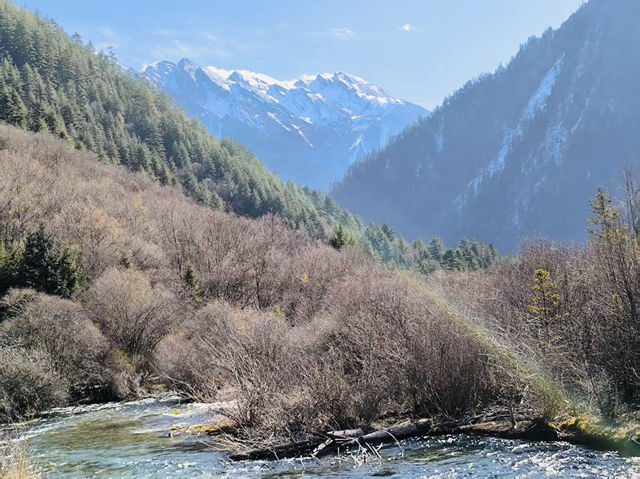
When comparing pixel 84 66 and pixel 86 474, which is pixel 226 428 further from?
pixel 84 66

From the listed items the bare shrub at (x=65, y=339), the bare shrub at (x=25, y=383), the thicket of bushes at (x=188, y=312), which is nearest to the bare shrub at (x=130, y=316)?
the thicket of bushes at (x=188, y=312)

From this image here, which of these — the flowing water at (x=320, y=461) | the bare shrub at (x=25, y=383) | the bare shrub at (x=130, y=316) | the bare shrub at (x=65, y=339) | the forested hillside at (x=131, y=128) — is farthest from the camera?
the forested hillside at (x=131, y=128)

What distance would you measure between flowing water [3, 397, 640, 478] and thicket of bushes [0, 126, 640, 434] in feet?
7.07

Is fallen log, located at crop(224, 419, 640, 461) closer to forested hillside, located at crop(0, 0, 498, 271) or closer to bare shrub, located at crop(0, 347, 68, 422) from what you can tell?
bare shrub, located at crop(0, 347, 68, 422)

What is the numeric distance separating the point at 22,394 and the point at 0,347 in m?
3.23

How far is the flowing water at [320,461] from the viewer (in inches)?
580

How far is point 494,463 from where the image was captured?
1541cm

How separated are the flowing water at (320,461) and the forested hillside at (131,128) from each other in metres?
84.4

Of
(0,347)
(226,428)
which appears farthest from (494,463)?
(0,347)

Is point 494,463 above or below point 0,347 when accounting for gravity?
below

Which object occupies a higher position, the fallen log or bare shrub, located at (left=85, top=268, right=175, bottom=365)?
bare shrub, located at (left=85, top=268, right=175, bottom=365)

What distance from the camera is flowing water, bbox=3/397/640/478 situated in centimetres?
1473

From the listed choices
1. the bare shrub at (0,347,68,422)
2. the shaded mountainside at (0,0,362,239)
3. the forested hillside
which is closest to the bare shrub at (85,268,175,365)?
the bare shrub at (0,347,68,422)

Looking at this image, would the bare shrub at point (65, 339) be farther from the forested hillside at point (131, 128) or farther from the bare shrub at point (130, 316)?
the forested hillside at point (131, 128)
